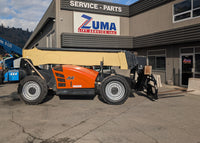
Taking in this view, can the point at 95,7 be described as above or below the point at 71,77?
above

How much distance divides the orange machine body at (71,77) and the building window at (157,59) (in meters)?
8.48

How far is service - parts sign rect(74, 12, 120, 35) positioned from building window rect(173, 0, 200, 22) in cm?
538

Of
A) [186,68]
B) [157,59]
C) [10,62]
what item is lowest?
[186,68]

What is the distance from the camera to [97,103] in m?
6.41

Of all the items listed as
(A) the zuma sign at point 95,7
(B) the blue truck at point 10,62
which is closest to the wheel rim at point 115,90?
(B) the blue truck at point 10,62

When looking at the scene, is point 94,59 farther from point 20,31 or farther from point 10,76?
point 20,31

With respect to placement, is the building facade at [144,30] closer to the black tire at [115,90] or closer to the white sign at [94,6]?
the white sign at [94,6]

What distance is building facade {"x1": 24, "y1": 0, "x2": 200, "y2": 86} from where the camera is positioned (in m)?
10.7

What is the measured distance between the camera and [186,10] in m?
10.8

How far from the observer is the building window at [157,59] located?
41.7 ft

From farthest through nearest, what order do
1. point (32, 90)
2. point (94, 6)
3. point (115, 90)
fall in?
1. point (94, 6)
2. point (115, 90)
3. point (32, 90)

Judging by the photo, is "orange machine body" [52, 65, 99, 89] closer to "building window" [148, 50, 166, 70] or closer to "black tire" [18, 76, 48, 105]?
"black tire" [18, 76, 48, 105]

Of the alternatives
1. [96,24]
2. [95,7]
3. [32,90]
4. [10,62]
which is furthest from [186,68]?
[10,62]

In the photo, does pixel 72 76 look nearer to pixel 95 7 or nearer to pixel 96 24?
pixel 96 24
